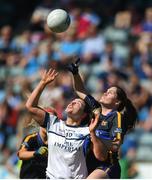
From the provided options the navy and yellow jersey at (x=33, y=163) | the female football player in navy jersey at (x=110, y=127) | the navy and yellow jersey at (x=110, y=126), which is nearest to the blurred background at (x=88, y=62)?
the navy and yellow jersey at (x=33, y=163)

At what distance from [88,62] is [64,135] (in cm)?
699

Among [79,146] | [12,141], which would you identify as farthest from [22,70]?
[79,146]

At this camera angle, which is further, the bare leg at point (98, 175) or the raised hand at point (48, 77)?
the bare leg at point (98, 175)

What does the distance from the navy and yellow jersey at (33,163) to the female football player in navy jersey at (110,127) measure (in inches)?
29.1

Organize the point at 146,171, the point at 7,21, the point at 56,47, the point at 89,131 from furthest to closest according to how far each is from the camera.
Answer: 1. the point at 7,21
2. the point at 56,47
3. the point at 146,171
4. the point at 89,131

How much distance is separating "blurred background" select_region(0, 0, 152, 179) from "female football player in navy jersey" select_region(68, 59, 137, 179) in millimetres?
3218

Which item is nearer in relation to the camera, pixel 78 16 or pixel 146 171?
pixel 146 171

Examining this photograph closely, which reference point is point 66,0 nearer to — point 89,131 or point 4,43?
point 4,43

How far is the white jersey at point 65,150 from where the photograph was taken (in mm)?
9367

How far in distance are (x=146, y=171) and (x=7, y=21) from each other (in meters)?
7.69

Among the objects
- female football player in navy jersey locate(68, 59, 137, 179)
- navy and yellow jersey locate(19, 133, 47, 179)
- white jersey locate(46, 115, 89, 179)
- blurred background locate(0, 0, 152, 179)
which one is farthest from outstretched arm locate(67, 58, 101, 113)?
blurred background locate(0, 0, 152, 179)

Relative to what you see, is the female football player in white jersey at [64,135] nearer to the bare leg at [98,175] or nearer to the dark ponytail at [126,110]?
the bare leg at [98,175]

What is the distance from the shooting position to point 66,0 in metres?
19.1

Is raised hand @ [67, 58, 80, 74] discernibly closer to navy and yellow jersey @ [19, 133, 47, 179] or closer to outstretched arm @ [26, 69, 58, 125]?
outstretched arm @ [26, 69, 58, 125]
